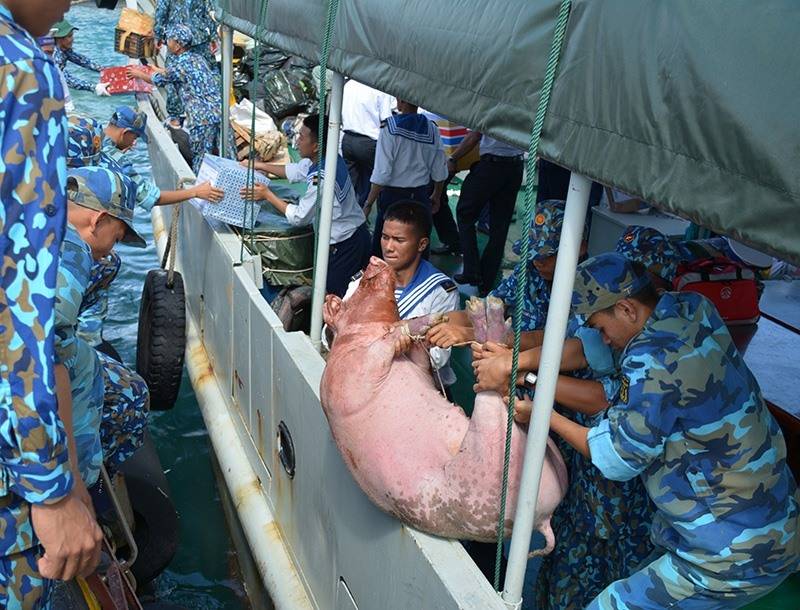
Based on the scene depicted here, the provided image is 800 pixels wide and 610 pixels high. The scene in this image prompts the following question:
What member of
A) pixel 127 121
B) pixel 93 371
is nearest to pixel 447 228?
pixel 127 121

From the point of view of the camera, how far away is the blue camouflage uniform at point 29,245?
138 cm

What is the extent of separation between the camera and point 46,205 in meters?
1.43

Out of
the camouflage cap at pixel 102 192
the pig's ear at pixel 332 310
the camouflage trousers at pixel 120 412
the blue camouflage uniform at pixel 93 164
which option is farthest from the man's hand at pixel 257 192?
the pig's ear at pixel 332 310

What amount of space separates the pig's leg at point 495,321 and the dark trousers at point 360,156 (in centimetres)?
484

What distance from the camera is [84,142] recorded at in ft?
15.3

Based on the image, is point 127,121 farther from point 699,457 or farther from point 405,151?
point 699,457

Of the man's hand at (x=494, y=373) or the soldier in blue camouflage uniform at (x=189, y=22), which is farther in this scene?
the soldier in blue camouflage uniform at (x=189, y=22)

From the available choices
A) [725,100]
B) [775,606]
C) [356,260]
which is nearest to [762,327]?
[775,606]

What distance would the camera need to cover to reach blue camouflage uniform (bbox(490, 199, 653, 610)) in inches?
107

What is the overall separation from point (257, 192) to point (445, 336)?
9.35 ft

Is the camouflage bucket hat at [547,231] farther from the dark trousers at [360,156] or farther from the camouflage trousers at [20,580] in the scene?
the dark trousers at [360,156]

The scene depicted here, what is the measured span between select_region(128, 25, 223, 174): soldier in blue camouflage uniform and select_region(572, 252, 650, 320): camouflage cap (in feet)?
18.5

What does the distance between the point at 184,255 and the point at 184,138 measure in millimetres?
2328

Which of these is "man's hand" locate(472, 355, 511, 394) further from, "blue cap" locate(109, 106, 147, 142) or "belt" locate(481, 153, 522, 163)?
"blue cap" locate(109, 106, 147, 142)
